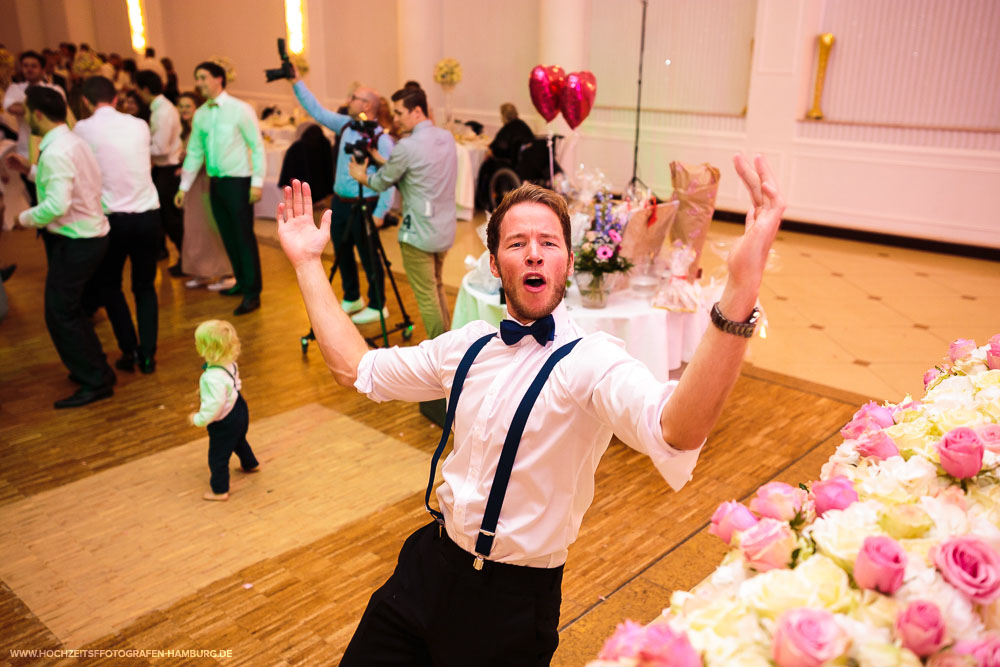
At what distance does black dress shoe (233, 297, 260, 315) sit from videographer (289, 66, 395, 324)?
71 cm

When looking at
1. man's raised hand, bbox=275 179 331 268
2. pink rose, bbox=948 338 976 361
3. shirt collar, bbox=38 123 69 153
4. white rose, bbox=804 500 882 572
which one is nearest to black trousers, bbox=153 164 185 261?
shirt collar, bbox=38 123 69 153

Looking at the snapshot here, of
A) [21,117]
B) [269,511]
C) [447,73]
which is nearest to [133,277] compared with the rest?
[269,511]

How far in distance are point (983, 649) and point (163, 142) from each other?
7.30m

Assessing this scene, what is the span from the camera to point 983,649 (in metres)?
0.98

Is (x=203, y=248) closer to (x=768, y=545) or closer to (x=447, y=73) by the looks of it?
(x=447, y=73)

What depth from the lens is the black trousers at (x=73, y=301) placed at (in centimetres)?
473

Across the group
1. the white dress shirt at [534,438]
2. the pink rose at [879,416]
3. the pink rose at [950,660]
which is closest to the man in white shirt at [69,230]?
the white dress shirt at [534,438]

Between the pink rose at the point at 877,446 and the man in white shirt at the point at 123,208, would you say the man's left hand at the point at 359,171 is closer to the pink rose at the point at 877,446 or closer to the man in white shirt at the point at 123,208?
the man in white shirt at the point at 123,208

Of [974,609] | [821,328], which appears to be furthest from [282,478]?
[821,328]

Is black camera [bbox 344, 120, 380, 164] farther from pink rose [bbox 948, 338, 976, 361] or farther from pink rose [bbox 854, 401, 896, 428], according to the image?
pink rose [bbox 854, 401, 896, 428]

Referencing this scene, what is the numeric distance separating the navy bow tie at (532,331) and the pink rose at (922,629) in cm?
91

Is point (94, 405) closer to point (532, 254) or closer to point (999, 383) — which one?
point (532, 254)

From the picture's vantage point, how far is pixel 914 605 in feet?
3.25

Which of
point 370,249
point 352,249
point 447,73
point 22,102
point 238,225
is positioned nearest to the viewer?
point 370,249
